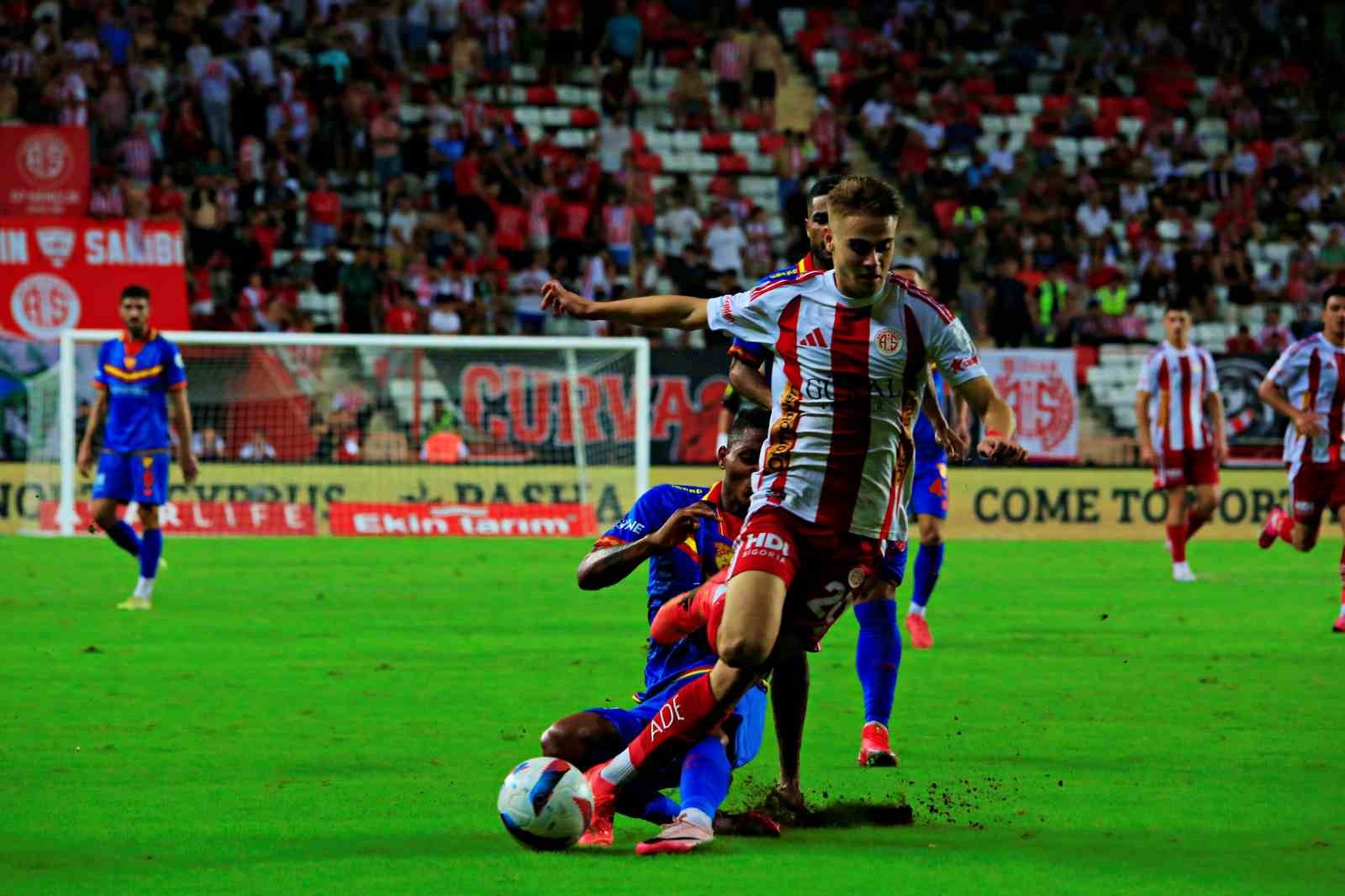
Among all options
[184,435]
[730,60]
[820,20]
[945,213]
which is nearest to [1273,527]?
[184,435]

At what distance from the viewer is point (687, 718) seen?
517cm

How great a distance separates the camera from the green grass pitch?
4965 mm

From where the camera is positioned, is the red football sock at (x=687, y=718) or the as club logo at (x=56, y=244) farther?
the as club logo at (x=56, y=244)

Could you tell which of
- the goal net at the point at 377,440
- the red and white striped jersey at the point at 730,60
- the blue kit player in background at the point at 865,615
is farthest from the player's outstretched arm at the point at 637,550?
the red and white striped jersey at the point at 730,60

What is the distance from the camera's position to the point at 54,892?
15.0 ft

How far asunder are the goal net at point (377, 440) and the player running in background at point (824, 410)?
49.2 ft

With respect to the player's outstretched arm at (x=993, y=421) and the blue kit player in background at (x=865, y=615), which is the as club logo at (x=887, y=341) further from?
the blue kit player in background at (x=865, y=615)

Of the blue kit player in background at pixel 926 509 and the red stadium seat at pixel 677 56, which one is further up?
the red stadium seat at pixel 677 56

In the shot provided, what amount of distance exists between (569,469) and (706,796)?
16.0m

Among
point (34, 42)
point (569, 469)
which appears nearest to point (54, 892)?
→ point (569, 469)

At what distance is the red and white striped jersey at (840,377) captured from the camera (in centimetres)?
538

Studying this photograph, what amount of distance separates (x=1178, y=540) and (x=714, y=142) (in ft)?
43.0

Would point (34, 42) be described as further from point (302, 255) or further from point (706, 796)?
point (706, 796)

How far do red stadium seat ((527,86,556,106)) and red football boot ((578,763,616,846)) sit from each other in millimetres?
22508
